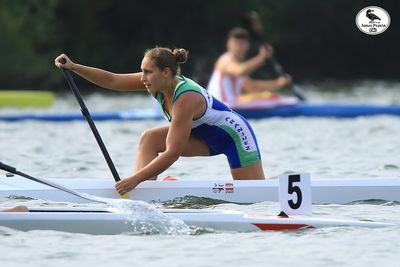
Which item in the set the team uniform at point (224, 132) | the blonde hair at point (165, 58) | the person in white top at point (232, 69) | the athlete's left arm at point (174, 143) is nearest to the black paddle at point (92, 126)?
the athlete's left arm at point (174, 143)

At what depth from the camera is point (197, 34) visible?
40219 millimetres

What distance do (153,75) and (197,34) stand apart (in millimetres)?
32889

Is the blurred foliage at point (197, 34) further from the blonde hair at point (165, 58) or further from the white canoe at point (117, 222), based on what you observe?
the white canoe at point (117, 222)

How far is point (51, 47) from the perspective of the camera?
3553 centimetres

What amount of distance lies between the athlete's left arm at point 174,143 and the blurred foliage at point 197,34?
26.2m

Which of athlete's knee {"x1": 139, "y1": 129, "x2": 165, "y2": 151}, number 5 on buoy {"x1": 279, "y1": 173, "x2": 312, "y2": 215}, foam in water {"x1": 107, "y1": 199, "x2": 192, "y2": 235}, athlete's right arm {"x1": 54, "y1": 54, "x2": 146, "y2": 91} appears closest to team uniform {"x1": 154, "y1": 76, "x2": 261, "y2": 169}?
athlete's knee {"x1": 139, "y1": 129, "x2": 165, "y2": 151}

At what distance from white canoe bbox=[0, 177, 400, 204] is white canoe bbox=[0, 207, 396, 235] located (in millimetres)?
994

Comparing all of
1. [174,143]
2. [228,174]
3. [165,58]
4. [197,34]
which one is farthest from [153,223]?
[197,34]

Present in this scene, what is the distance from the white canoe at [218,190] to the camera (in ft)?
25.2

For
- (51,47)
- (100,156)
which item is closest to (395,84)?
(51,47)

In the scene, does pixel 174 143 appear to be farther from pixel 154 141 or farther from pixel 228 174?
pixel 228 174

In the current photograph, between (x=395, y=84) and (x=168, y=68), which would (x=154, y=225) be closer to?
(x=168, y=68)

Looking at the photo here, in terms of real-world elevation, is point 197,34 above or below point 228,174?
above

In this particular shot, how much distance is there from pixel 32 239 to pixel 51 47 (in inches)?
1166
